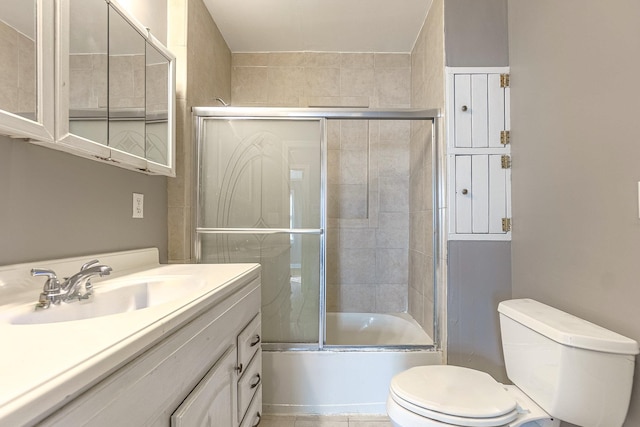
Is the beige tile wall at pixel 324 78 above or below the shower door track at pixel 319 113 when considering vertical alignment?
above

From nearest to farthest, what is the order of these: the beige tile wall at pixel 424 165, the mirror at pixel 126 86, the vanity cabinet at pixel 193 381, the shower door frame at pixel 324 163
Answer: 1. the vanity cabinet at pixel 193 381
2. the mirror at pixel 126 86
3. the shower door frame at pixel 324 163
4. the beige tile wall at pixel 424 165

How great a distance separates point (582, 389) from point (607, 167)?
0.72m

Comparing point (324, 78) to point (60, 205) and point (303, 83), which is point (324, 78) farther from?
point (60, 205)

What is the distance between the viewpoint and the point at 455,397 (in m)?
1.12

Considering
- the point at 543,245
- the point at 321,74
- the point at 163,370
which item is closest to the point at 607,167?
the point at 543,245

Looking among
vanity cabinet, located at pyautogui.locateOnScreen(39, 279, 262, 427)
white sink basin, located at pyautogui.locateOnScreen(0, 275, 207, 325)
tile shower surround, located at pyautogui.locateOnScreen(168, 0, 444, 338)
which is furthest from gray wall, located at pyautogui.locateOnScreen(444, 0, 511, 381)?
white sink basin, located at pyautogui.locateOnScreen(0, 275, 207, 325)

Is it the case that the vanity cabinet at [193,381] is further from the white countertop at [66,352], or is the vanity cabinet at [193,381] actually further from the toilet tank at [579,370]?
the toilet tank at [579,370]

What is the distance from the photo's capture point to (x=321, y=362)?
183cm

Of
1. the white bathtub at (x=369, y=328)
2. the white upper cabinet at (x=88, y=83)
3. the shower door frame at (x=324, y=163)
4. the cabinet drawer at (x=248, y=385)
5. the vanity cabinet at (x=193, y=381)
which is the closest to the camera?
the vanity cabinet at (x=193, y=381)

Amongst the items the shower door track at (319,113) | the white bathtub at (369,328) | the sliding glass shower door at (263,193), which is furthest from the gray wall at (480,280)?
the sliding glass shower door at (263,193)

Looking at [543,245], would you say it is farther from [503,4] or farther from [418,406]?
[503,4]

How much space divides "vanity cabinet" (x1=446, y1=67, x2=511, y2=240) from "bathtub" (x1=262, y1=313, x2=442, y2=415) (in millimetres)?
752

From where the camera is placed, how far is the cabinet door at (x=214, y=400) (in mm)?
757

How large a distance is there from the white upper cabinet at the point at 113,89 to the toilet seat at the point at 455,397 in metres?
1.37
